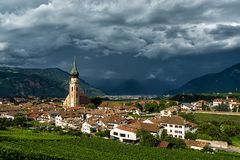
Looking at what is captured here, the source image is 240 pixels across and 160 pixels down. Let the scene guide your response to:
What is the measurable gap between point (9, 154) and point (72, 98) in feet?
384

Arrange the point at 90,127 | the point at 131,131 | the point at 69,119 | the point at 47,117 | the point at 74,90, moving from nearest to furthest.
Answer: the point at 131,131 → the point at 90,127 → the point at 69,119 → the point at 47,117 → the point at 74,90

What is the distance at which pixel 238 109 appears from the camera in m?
155

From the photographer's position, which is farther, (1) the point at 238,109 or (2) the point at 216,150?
(1) the point at 238,109

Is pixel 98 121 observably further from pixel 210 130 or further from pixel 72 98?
pixel 72 98

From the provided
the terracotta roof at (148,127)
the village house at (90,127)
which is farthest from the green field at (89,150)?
the village house at (90,127)

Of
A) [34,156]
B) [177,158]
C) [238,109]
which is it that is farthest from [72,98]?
[34,156]

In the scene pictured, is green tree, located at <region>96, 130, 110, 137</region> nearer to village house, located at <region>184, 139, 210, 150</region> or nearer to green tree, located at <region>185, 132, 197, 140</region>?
green tree, located at <region>185, 132, 197, 140</region>

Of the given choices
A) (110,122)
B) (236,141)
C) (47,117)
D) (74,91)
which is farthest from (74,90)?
(236,141)

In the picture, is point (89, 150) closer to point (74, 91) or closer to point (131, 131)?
point (131, 131)

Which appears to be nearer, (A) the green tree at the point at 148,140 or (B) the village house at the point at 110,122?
(A) the green tree at the point at 148,140

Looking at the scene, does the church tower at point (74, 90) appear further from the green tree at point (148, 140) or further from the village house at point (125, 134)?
the green tree at point (148, 140)

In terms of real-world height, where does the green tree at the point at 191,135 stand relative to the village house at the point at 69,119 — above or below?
below

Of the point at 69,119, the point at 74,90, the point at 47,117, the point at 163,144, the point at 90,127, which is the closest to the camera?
the point at 163,144

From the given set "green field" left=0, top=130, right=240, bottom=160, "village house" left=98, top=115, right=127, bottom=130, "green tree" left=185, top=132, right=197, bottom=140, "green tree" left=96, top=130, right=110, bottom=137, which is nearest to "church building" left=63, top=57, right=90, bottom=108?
"village house" left=98, top=115, right=127, bottom=130
